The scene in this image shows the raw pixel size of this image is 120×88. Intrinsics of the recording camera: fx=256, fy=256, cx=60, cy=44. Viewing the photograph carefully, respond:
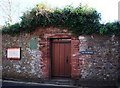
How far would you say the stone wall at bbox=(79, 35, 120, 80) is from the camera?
13602 mm

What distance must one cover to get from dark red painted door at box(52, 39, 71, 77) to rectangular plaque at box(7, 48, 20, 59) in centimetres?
213

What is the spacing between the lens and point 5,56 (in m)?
15.6

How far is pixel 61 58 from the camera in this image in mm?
14859

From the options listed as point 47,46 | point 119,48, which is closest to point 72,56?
point 47,46

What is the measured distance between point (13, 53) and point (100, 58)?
204 inches

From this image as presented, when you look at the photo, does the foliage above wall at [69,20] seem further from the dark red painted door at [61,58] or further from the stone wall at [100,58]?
the dark red painted door at [61,58]

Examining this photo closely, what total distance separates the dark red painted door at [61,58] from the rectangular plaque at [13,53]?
7.00 feet

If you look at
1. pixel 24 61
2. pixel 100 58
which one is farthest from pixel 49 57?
pixel 100 58

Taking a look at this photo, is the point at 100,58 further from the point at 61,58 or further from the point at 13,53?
the point at 13,53

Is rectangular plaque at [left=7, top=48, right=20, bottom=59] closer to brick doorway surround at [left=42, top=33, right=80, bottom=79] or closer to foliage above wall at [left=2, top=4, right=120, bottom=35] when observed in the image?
foliage above wall at [left=2, top=4, right=120, bottom=35]

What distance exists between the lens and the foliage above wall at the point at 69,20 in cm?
1369

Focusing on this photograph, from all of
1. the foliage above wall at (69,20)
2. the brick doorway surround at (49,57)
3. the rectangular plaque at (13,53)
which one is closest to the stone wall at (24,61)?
the rectangular plaque at (13,53)

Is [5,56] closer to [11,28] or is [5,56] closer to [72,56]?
[11,28]

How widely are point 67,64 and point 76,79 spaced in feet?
3.96
